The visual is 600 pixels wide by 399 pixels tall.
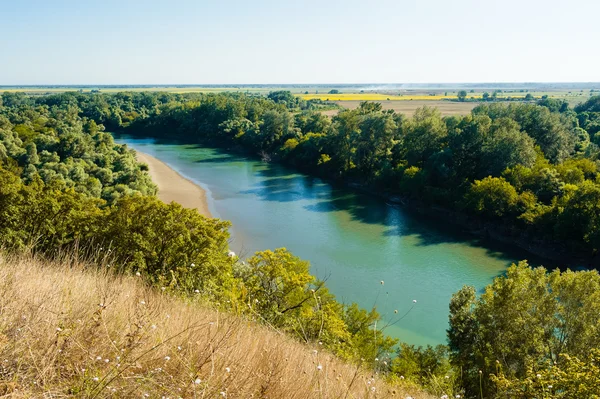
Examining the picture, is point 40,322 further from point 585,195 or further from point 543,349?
point 585,195

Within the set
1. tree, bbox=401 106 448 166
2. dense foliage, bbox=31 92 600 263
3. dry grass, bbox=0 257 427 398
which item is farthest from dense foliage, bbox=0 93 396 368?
tree, bbox=401 106 448 166

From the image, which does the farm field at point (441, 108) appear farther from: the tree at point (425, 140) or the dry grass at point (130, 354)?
the dry grass at point (130, 354)

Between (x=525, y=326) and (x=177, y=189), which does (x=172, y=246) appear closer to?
(x=525, y=326)

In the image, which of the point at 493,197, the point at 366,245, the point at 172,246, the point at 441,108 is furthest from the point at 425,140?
the point at 441,108

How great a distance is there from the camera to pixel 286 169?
52.2 metres

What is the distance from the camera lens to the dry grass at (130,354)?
2949 mm

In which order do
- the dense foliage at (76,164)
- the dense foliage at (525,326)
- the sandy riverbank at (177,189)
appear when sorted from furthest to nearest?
the sandy riverbank at (177,189)
the dense foliage at (76,164)
the dense foliage at (525,326)

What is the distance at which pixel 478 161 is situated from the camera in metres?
34.8

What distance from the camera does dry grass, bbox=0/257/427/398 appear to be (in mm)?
2949

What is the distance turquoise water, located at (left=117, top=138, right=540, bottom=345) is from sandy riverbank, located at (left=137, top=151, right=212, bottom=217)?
933 millimetres

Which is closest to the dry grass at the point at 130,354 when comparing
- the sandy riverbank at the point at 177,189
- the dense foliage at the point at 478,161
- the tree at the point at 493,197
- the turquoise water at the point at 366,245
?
the turquoise water at the point at 366,245

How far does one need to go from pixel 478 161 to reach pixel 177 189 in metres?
26.9

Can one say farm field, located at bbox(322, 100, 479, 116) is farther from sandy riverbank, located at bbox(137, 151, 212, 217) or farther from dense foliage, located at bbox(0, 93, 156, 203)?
dense foliage, located at bbox(0, 93, 156, 203)

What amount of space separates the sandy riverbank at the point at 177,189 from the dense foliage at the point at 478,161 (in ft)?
47.3
